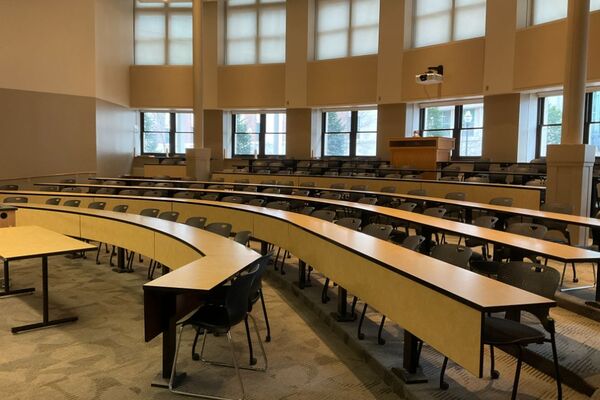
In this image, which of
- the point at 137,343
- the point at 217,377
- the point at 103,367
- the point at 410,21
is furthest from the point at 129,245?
the point at 410,21

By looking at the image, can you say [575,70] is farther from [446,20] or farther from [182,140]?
[182,140]

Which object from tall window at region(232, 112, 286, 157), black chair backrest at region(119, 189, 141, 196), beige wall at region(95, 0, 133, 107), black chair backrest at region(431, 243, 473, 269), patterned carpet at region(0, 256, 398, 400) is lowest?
patterned carpet at region(0, 256, 398, 400)

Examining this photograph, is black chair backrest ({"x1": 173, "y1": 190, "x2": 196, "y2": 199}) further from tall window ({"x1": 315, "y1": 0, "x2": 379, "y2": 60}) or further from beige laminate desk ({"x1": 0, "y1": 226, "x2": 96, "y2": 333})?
tall window ({"x1": 315, "y1": 0, "x2": 379, "y2": 60})

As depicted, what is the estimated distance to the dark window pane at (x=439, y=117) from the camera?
1472 cm

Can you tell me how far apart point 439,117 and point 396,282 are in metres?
12.6

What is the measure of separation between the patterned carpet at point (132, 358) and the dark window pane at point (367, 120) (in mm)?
11662

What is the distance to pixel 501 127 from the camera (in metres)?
13.1

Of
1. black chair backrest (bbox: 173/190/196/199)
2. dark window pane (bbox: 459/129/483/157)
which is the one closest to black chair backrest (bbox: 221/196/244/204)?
black chair backrest (bbox: 173/190/196/199)

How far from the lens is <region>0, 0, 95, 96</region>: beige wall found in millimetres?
13234

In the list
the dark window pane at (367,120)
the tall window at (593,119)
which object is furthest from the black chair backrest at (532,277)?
the dark window pane at (367,120)

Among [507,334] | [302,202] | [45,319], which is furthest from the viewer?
[302,202]

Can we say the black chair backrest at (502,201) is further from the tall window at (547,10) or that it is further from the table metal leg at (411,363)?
the tall window at (547,10)

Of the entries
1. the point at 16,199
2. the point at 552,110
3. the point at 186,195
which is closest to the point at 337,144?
the point at 552,110

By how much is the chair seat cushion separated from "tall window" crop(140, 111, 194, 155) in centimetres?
1689
